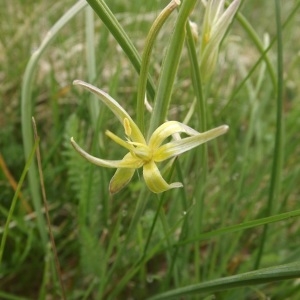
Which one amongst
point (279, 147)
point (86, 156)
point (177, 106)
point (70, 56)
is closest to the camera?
point (86, 156)

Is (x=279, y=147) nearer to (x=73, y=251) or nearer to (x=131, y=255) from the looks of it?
(x=131, y=255)

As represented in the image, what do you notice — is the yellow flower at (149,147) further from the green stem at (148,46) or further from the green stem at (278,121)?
the green stem at (278,121)

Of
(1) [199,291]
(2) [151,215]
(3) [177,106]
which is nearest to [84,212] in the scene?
(2) [151,215]

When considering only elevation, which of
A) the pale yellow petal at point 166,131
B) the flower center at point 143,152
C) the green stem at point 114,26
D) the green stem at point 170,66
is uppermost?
the green stem at point 114,26

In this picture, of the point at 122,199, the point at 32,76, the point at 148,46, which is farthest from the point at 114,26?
the point at 122,199

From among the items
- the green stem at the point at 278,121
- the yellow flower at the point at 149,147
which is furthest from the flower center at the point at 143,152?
the green stem at the point at 278,121

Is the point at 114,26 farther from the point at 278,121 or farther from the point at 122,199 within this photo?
the point at 122,199

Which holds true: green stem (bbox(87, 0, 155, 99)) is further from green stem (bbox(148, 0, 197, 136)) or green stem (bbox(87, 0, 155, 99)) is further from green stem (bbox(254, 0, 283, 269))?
green stem (bbox(254, 0, 283, 269))
